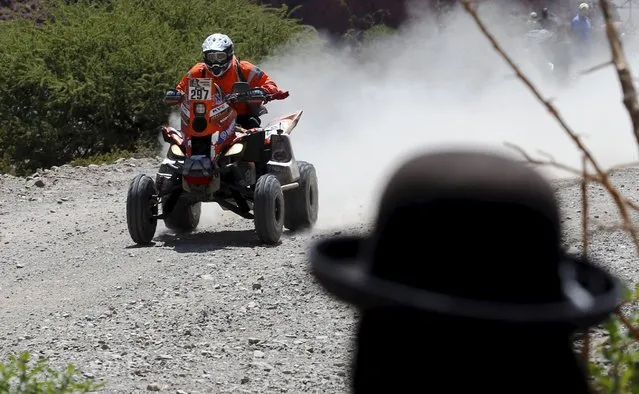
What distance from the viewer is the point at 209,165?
33.9 feet

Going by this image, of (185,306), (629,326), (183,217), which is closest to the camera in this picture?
(629,326)

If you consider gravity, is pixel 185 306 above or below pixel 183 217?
below

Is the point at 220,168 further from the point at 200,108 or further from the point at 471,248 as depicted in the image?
the point at 471,248

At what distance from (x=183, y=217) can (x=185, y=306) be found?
150 inches

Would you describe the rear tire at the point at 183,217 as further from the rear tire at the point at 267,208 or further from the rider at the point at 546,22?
the rider at the point at 546,22

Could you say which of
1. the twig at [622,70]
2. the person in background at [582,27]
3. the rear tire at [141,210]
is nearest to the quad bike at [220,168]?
the rear tire at [141,210]

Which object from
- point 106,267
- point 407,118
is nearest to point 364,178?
point 407,118

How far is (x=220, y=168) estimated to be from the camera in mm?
10445

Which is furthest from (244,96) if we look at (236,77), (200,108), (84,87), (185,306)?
(84,87)

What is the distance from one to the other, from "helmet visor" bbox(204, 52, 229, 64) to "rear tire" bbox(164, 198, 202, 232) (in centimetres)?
123

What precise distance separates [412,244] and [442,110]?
706 inches

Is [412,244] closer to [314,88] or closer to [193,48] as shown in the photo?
[314,88]

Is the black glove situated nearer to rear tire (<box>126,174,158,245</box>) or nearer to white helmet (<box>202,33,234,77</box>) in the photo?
white helmet (<box>202,33,234,77</box>)

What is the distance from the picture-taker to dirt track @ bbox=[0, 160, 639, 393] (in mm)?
6105
